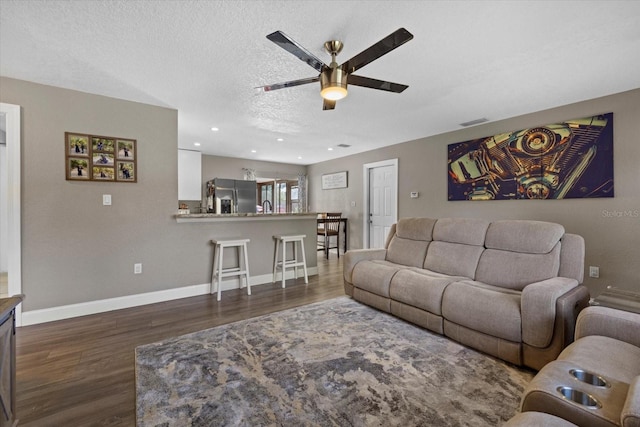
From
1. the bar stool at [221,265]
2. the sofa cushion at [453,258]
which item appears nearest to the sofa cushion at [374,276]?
the sofa cushion at [453,258]

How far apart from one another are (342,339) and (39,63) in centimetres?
355

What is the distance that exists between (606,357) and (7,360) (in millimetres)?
2671

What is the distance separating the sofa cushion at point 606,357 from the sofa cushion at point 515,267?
960mm

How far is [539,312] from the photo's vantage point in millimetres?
1847

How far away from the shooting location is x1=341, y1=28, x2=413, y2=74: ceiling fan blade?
1.63m

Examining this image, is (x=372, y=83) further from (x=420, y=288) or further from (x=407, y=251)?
(x=407, y=251)

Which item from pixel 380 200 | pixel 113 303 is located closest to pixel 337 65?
pixel 113 303

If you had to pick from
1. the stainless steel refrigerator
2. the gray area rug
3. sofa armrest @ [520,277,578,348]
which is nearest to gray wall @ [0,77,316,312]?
the gray area rug

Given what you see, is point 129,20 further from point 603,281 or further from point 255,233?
point 603,281

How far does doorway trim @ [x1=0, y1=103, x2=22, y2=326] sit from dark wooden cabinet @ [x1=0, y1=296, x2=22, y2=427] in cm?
205

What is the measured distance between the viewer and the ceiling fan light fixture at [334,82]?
2051mm

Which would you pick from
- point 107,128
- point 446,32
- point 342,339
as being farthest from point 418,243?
point 107,128

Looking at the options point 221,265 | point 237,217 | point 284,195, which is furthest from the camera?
point 284,195

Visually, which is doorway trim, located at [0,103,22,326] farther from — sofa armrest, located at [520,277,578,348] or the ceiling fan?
sofa armrest, located at [520,277,578,348]
